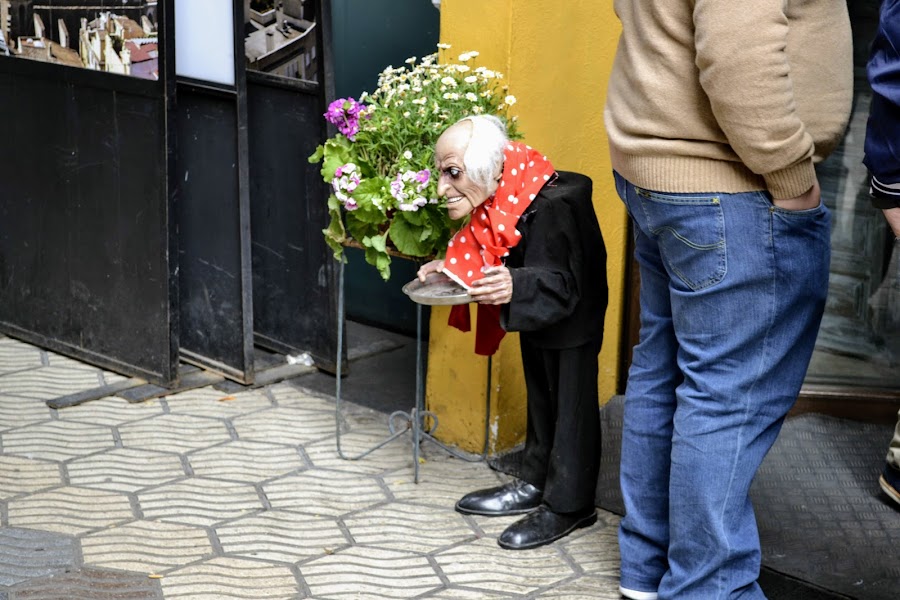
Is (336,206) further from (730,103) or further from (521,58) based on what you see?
(730,103)

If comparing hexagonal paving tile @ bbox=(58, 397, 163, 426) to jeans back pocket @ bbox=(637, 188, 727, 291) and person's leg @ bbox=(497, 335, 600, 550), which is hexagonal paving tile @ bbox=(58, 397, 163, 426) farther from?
jeans back pocket @ bbox=(637, 188, 727, 291)

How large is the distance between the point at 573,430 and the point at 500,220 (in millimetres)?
719

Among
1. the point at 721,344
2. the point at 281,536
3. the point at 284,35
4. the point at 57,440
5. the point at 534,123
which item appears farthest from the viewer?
the point at 284,35

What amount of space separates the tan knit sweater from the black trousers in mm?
906

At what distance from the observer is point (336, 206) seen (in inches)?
176

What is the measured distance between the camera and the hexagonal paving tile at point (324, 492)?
176 inches

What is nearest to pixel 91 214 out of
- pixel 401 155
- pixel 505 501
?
pixel 401 155

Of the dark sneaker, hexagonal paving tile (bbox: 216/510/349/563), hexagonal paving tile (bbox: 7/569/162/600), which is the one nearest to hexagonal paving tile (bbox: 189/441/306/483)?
hexagonal paving tile (bbox: 216/510/349/563)

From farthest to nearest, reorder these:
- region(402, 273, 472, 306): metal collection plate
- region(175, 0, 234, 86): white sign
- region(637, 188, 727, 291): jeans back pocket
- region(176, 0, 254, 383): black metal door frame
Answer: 1. region(176, 0, 254, 383): black metal door frame
2. region(175, 0, 234, 86): white sign
3. region(402, 273, 472, 306): metal collection plate
4. region(637, 188, 727, 291): jeans back pocket

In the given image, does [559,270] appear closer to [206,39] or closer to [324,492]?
[324,492]

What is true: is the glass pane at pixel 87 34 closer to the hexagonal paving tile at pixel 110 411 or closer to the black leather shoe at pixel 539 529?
the hexagonal paving tile at pixel 110 411

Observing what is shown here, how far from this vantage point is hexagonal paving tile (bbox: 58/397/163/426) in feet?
17.3

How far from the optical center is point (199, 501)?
4516mm

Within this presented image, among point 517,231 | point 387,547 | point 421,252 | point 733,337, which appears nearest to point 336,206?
point 421,252
